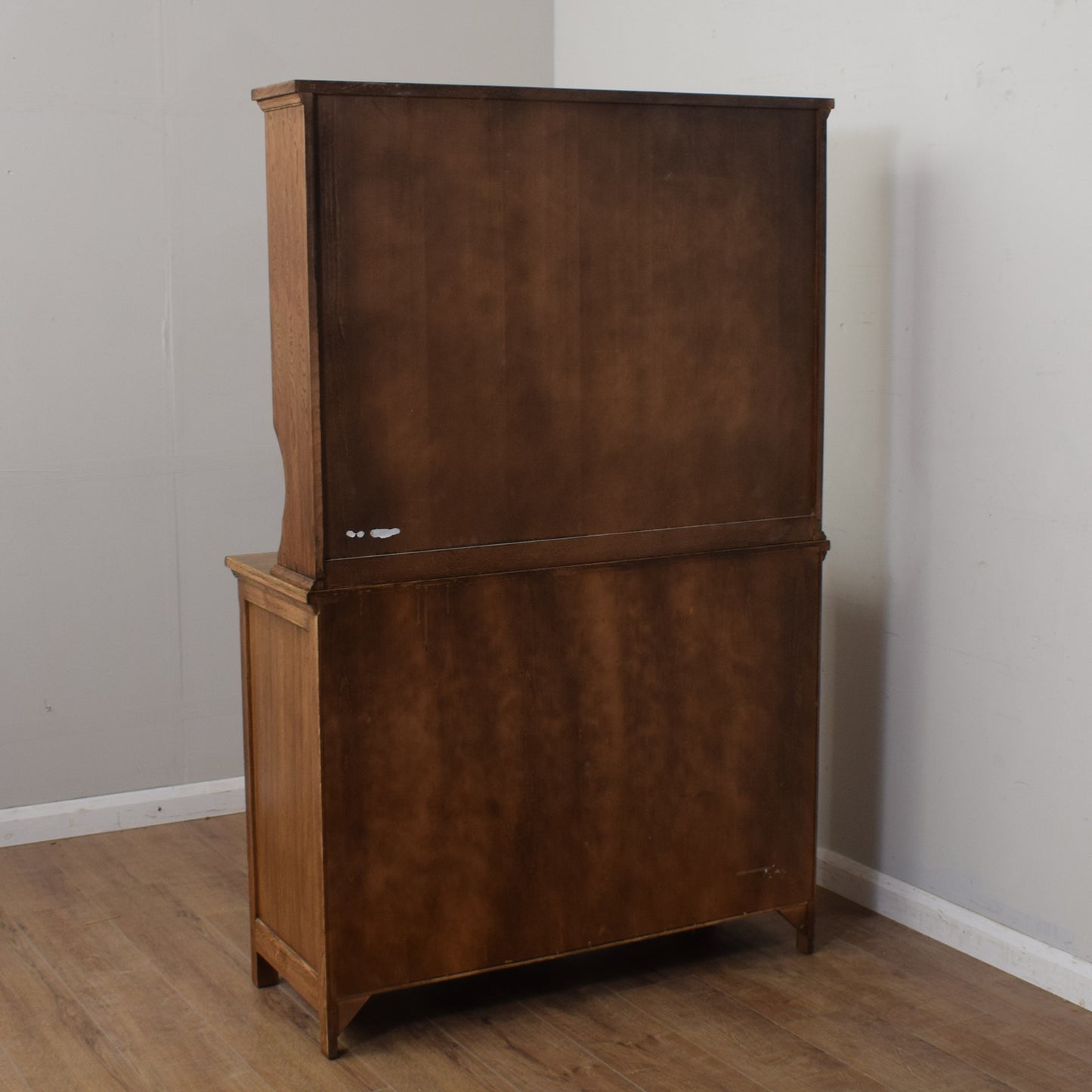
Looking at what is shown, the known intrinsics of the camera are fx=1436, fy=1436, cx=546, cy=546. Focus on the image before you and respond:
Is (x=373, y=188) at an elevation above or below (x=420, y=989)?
above

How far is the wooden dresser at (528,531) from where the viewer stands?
250cm

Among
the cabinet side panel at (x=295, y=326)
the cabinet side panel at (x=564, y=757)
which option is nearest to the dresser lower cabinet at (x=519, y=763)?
the cabinet side panel at (x=564, y=757)

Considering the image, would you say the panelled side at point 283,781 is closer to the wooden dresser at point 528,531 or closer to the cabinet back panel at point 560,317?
the wooden dresser at point 528,531

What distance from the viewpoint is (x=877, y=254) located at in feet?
10.4

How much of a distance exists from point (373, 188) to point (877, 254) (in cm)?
126

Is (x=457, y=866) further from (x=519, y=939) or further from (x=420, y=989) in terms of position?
(x=420, y=989)

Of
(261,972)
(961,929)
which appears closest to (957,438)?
(961,929)

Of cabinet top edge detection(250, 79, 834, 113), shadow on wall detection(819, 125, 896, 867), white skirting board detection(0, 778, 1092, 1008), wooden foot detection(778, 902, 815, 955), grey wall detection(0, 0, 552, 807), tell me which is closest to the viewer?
cabinet top edge detection(250, 79, 834, 113)

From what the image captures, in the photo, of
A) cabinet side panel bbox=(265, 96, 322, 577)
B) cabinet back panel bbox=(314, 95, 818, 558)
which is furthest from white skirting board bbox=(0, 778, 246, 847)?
cabinet back panel bbox=(314, 95, 818, 558)

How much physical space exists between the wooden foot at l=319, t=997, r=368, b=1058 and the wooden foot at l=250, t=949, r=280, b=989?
322 millimetres

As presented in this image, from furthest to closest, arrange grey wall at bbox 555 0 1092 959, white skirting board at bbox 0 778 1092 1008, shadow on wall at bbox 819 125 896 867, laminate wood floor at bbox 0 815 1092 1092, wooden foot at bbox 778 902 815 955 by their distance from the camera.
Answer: shadow on wall at bbox 819 125 896 867 < wooden foot at bbox 778 902 815 955 < white skirting board at bbox 0 778 1092 1008 < grey wall at bbox 555 0 1092 959 < laminate wood floor at bbox 0 815 1092 1092

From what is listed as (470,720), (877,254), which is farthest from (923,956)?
(877,254)

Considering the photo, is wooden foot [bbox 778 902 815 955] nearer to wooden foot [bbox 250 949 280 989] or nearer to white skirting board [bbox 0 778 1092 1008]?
white skirting board [bbox 0 778 1092 1008]

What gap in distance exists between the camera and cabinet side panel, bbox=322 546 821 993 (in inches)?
102
